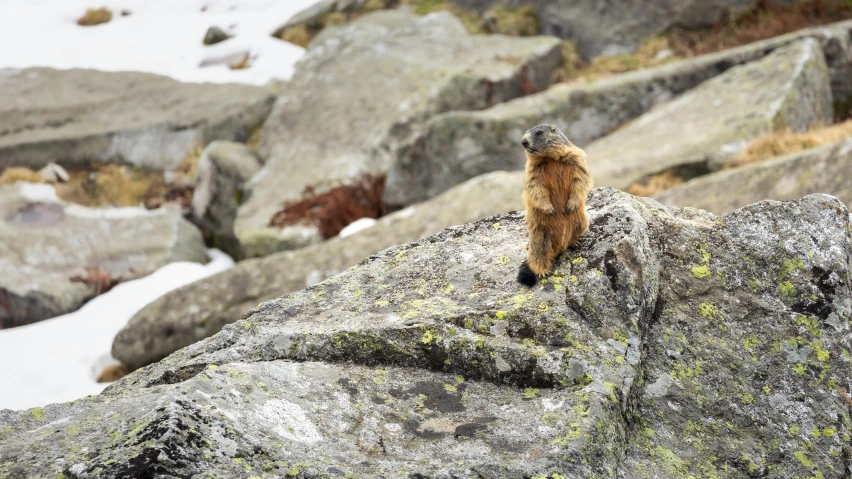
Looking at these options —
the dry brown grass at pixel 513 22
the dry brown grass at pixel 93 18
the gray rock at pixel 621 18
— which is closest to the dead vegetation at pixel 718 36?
the gray rock at pixel 621 18

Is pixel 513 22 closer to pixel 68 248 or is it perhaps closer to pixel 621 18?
pixel 621 18

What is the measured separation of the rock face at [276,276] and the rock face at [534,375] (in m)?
7.70

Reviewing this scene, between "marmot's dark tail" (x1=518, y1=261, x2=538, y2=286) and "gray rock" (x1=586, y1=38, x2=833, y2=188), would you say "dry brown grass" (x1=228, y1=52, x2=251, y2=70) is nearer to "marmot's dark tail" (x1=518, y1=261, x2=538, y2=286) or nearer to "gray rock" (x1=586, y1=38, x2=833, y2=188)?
"gray rock" (x1=586, y1=38, x2=833, y2=188)

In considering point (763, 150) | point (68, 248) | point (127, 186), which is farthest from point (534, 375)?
point (127, 186)

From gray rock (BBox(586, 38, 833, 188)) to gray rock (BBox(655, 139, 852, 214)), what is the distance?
1976mm

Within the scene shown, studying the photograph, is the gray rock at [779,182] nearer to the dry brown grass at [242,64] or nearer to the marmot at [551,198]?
the marmot at [551,198]

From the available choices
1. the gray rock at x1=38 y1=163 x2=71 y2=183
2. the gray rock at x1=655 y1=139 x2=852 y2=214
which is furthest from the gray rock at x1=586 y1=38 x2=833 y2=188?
the gray rock at x1=38 y1=163 x2=71 y2=183

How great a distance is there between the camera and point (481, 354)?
5238 millimetres

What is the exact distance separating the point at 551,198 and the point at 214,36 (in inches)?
1045

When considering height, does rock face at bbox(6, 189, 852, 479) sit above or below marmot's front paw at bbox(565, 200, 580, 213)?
below

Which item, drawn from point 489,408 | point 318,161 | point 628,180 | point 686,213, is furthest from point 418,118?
point 489,408

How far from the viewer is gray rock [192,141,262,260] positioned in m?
21.6

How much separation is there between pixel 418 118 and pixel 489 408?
16.9 metres

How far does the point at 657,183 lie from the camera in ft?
45.1
